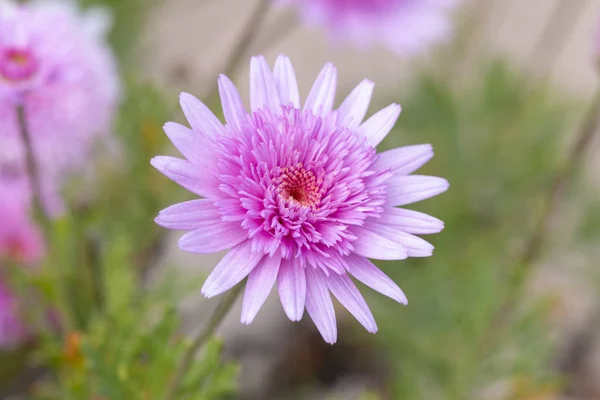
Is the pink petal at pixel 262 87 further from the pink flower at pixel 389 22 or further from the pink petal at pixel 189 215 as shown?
the pink flower at pixel 389 22

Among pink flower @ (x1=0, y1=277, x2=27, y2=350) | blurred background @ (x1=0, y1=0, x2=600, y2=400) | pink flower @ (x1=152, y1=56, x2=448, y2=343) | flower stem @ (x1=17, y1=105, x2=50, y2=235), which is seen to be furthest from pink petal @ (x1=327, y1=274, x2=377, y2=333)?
pink flower @ (x1=0, y1=277, x2=27, y2=350)

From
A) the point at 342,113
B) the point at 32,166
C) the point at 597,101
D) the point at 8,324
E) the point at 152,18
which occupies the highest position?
the point at 152,18

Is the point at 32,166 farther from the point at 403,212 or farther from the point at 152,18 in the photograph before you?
the point at 152,18

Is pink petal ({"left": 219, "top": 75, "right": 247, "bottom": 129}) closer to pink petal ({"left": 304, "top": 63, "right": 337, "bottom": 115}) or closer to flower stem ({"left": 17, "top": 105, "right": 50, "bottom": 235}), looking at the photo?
pink petal ({"left": 304, "top": 63, "right": 337, "bottom": 115})

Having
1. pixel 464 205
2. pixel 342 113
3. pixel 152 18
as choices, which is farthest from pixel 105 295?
pixel 152 18

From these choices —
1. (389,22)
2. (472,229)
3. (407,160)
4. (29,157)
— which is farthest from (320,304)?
(472,229)

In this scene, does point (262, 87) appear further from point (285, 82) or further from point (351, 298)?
point (351, 298)
